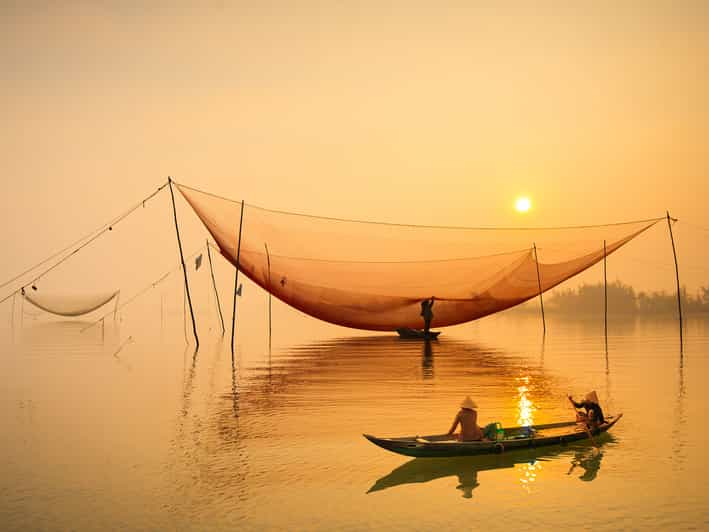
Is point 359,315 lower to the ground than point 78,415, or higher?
higher

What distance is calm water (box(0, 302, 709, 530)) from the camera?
27.7ft

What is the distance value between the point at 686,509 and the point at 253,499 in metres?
4.96

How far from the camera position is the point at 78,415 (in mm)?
15398

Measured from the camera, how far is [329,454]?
11.2m

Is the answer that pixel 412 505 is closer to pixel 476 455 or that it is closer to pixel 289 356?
pixel 476 455

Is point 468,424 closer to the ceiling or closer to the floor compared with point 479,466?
closer to the ceiling

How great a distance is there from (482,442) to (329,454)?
2261mm

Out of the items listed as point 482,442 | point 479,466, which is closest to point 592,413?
point 482,442

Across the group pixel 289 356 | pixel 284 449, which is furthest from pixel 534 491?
pixel 289 356

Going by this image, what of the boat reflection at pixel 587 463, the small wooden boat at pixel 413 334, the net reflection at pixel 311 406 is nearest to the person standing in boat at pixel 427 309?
the small wooden boat at pixel 413 334

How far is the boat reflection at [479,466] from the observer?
9.77m

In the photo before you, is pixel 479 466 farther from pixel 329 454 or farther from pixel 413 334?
pixel 413 334

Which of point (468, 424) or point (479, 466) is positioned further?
point (468, 424)

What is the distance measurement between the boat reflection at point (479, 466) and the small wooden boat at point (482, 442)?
144mm
